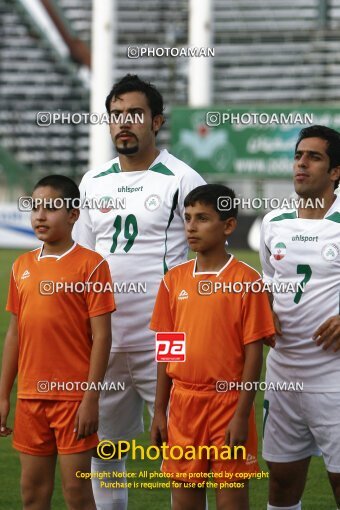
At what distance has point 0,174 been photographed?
865 inches

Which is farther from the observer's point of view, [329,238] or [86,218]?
[86,218]

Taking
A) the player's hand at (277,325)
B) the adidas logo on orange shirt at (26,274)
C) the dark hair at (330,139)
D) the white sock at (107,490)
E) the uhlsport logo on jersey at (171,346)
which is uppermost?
the dark hair at (330,139)

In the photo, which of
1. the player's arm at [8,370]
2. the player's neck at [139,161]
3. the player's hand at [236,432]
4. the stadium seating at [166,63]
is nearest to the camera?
the player's hand at [236,432]

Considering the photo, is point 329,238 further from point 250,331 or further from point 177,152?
point 177,152

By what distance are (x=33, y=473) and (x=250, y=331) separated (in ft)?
2.75

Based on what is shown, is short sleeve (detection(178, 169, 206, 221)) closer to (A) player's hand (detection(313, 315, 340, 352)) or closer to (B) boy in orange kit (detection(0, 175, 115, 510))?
(B) boy in orange kit (detection(0, 175, 115, 510))

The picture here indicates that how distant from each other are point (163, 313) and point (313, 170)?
27.8 inches

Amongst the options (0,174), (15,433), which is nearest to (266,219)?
(15,433)

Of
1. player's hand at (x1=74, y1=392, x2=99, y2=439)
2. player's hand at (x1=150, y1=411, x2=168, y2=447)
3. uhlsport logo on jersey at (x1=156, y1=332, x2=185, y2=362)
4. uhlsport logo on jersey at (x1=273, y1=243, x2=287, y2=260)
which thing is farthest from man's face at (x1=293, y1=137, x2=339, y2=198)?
player's hand at (x1=74, y1=392, x2=99, y2=439)

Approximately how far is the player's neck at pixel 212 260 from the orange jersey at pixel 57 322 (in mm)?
319

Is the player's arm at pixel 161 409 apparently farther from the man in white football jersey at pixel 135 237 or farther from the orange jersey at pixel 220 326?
the man in white football jersey at pixel 135 237

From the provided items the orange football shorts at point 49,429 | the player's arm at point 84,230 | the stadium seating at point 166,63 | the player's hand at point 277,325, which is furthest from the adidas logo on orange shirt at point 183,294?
the stadium seating at point 166,63

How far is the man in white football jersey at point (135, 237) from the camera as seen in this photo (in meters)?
3.88

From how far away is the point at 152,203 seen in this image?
3.88 metres
